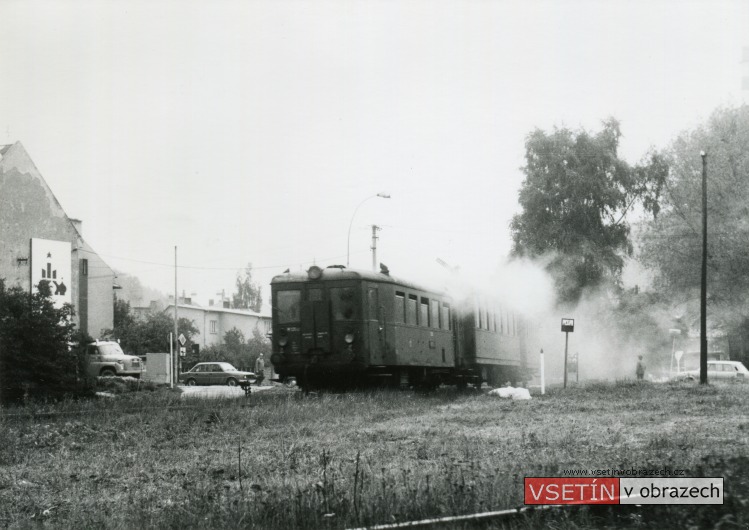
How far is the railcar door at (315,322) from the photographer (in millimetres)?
17984

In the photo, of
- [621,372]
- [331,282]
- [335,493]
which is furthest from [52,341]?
[621,372]

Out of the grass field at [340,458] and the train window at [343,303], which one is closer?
the grass field at [340,458]

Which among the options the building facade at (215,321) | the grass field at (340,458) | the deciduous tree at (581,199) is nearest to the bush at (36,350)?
the grass field at (340,458)

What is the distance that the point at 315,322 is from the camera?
1812 cm

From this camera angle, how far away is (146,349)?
185 feet

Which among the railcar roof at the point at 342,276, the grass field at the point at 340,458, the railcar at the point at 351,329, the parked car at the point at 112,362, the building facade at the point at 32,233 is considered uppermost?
the building facade at the point at 32,233

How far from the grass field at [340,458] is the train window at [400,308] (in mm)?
2715

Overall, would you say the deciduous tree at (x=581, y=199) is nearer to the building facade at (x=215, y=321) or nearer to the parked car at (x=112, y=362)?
the parked car at (x=112, y=362)

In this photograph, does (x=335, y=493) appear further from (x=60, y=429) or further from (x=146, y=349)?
(x=146, y=349)

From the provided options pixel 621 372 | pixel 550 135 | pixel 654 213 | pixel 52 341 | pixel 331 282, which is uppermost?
pixel 550 135

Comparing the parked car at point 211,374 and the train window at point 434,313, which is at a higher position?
the train window at point 434,313

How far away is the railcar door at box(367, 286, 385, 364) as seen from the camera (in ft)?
57.9

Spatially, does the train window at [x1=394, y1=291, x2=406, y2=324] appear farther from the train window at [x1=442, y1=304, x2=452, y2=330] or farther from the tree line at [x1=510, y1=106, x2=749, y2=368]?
the tree line at [x1=510, y1=106, x2=749, y2=368]

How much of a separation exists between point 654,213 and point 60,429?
33116 mm
